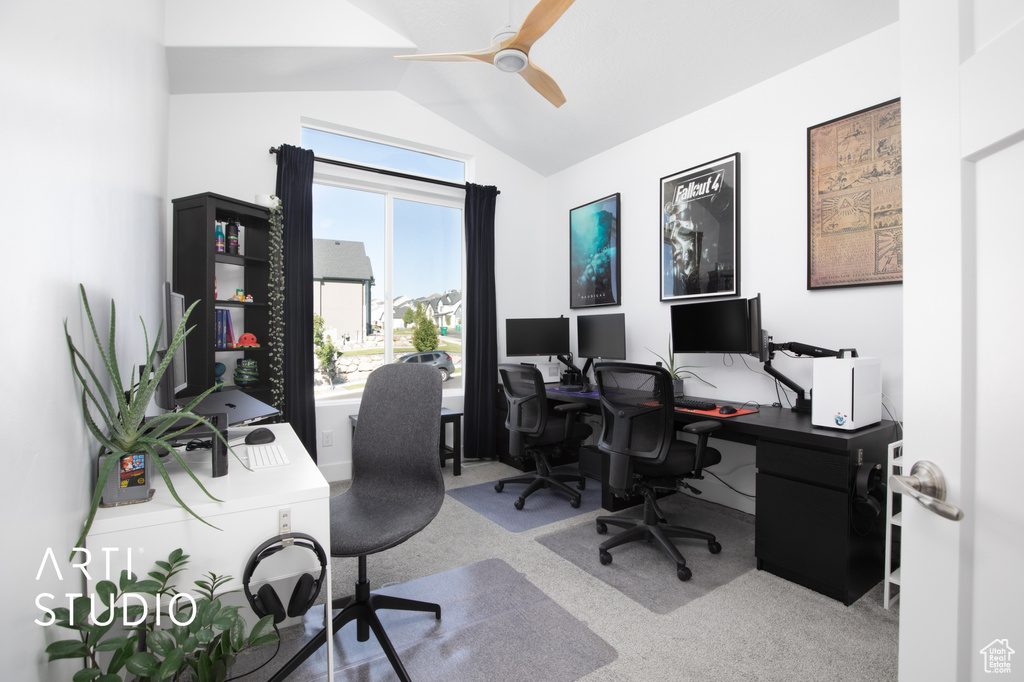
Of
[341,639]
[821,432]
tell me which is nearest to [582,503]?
[821,432]

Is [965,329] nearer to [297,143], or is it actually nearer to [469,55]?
[469,55]

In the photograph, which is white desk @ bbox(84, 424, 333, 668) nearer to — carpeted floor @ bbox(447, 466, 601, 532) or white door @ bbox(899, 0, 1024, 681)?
white door @ bbox(899, 0, 1024, 681)

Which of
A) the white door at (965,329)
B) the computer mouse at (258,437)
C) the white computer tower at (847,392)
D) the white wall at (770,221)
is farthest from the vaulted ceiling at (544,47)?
the computer mouse at (258,437)

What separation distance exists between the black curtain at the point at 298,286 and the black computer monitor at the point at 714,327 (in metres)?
2.81

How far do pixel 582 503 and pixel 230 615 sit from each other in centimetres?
278

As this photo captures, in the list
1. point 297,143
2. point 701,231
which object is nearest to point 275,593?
point 701,231

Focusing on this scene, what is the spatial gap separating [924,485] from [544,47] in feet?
11.0

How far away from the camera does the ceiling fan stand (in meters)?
2.15

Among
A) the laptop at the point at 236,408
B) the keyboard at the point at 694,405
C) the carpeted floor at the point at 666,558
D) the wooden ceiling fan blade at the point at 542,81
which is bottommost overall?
the carpeted floor at the point at 666,558

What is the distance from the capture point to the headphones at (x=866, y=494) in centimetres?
207

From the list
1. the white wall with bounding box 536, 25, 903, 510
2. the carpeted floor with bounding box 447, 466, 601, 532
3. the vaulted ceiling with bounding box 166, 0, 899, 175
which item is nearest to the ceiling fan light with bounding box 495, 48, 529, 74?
the vaulted ceiling with bounding box 166, 0, 899, 175

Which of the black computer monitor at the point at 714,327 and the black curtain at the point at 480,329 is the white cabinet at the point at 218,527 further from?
the black curtain at the point at 480,329

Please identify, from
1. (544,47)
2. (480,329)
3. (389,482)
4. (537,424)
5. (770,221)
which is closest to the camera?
(389,482)

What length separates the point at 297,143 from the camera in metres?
3.71
